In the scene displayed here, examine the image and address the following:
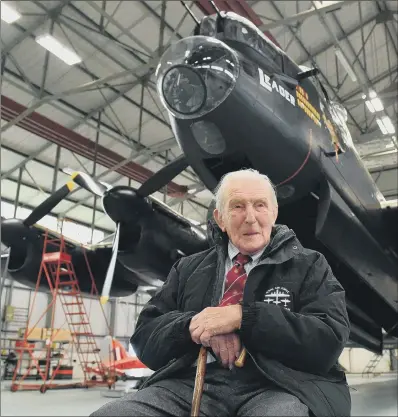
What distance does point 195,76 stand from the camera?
372 centimetres

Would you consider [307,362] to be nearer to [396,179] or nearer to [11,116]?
[11,116]

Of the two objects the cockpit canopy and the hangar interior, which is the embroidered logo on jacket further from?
the hangar interior

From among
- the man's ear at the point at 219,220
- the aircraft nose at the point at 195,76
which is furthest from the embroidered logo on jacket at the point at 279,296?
the aircraft nose at the point at 195,76

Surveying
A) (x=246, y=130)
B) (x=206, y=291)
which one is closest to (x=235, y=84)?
(x=246, y=130)

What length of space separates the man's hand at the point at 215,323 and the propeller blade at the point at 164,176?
4251 mm

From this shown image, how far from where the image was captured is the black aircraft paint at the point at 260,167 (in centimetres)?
391

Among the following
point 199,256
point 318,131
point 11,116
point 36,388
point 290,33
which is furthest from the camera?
point 290,33

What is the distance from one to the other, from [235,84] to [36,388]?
9107mm

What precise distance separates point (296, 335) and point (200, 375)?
363 mm

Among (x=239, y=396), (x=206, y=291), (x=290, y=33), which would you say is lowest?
(x=239, y=396)

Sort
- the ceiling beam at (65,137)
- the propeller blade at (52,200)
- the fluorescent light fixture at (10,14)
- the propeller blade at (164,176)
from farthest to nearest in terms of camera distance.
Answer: the ceiling beam at (65,137), the fluorescent light fixture at (10,14), the propeller blade at (52,200), the propeller blade at (164,176)

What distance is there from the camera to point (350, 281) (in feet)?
20.7

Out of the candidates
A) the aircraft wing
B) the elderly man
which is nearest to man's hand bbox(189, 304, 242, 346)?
the elderly man

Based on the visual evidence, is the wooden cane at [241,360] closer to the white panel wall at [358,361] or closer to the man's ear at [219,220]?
the man's ear at [219,220]
